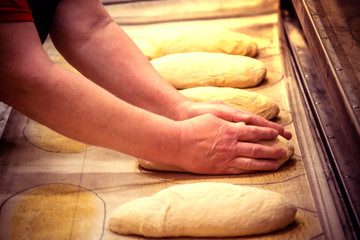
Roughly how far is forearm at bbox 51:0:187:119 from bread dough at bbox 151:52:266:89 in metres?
0.31

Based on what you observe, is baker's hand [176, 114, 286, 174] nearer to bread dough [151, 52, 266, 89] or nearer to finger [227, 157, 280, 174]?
finger [227, 157, 280, 174]

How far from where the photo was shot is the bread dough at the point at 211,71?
176 centimetres

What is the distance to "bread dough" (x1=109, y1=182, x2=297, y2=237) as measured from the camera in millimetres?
1098

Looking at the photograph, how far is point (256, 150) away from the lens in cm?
130

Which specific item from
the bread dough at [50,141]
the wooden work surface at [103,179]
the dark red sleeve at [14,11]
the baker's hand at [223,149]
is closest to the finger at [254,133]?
the baker's hand at [223,149]

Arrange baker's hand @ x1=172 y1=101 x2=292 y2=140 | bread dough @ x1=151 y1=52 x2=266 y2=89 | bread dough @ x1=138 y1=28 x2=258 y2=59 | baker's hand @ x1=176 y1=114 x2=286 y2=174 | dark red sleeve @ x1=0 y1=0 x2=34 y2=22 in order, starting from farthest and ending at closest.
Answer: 1. bread dough @ x1=138 y1=28 x2=258 y2=59
2. bread dough @ x1=151 y1=52 x2=266 y2=89
3. baker's hand @ x1=172 y1=101 x2=292 y2=140
4. baker's hand @ x1=176 y1=114 x2=286 y2=174
5. dark red sleeve @ x1=0 y1=0 x2=34 y2=22

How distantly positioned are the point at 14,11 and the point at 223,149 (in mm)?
690

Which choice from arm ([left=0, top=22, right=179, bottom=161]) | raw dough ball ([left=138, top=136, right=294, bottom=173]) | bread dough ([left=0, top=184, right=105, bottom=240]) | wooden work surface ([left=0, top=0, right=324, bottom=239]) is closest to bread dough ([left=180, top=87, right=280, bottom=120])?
wooden work surface ([left=0, top=0, right=324, bottom=239])

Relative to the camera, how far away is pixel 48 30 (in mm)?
1565

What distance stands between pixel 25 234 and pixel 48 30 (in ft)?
2.48

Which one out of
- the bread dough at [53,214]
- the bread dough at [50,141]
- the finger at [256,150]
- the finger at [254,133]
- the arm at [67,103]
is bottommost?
the bread dough at [50,141]

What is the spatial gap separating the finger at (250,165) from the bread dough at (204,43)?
2.54 ft

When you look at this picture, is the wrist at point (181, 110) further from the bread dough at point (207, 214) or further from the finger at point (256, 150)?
the bread dough at point (207, 214)

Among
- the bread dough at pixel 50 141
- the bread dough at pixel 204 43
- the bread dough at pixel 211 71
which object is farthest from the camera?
the bread dough at pixel 204 43
